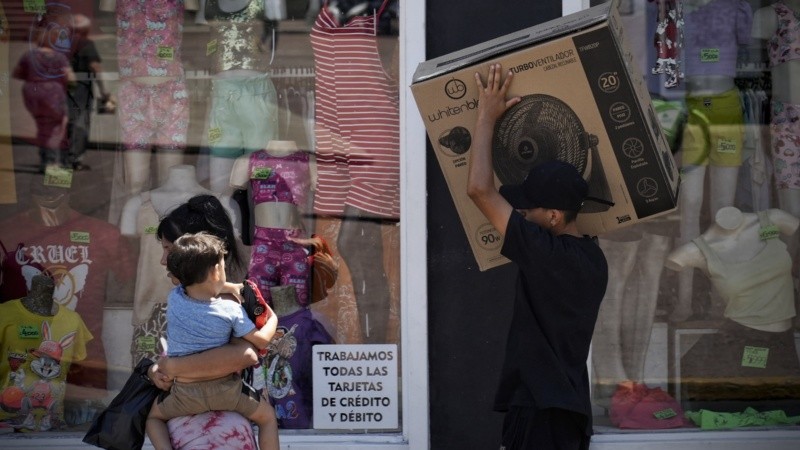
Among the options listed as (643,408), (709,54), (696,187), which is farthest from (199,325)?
(709,54)

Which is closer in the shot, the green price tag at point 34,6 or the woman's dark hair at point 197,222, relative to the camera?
the woman's dark hair at point 197,222

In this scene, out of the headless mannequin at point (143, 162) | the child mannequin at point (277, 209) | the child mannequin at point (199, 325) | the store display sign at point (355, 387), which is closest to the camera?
the child mannequin at point (199, 325)

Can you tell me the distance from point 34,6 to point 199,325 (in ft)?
8.58

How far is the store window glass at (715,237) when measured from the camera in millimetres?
5184

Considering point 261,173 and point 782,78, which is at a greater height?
point 782,78

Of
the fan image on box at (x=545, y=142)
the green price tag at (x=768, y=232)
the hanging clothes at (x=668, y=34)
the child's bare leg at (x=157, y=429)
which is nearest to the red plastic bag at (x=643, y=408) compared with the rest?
the green price tag at (x=768, y=232)

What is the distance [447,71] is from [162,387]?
1.37 metres

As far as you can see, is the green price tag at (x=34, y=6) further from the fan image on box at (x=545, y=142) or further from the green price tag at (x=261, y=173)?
the fan image on box at (x=545, y=142)

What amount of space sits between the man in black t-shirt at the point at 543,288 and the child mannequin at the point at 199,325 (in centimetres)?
83

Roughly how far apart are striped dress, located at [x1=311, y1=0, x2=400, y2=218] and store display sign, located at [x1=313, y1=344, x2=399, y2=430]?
0.65 m

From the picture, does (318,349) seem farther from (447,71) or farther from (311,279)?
(447,71)

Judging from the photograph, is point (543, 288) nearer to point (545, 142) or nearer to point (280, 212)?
point (545, 142)

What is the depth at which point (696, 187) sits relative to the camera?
5.26m

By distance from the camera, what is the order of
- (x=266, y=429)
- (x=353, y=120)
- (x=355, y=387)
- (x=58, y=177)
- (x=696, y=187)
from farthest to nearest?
(x=58, y=177)
(x=696, y=187)
(x=353, y=120)
(x=355, y=387)
(x=266, y=429)
